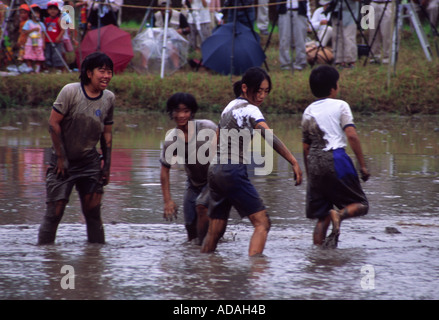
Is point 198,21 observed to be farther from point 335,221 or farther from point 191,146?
point 335,221

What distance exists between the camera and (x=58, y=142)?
5543mm

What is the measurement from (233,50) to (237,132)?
10.7m

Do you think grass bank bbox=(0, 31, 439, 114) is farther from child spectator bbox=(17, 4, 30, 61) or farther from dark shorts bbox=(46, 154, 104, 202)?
dark shorts bbox=(46, 154, 104, 202)

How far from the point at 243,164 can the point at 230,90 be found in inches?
403

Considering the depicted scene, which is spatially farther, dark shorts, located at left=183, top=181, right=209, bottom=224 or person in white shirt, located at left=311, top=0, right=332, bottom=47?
person in white shirt, located at left=311, top=0, right=332, bottom=47

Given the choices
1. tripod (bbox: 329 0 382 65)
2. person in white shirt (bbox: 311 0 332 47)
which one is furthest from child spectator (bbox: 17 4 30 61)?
tripod (bbox: 329 0 382 65)

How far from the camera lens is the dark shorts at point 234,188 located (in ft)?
17.1

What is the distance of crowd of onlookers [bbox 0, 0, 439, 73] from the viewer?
52.1 ft

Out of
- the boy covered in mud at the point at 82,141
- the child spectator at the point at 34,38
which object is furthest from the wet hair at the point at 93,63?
the child spectator at the point at 34,38

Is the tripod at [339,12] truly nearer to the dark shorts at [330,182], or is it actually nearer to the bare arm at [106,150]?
the dark shorts at [330,182]

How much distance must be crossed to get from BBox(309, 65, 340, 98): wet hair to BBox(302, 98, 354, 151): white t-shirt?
0.08 m

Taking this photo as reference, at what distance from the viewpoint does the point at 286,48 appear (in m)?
16.5

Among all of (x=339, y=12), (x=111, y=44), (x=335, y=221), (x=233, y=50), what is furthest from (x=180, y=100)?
(x=111, y=44)
